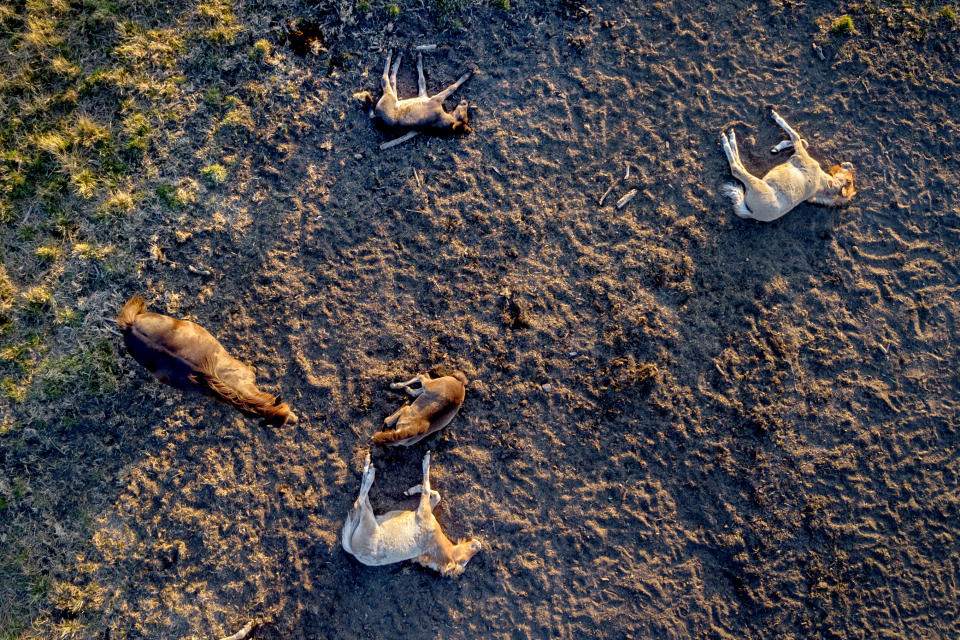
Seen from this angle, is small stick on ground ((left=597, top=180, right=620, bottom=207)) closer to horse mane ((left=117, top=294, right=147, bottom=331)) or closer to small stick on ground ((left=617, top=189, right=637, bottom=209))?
small stick on ground ((left=617, top=189, right=637, bottom=209))

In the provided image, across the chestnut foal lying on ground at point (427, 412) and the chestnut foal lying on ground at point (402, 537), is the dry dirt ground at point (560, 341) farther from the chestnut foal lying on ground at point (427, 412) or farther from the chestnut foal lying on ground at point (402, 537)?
the chestnut foal lying on ground at point (427, 412)

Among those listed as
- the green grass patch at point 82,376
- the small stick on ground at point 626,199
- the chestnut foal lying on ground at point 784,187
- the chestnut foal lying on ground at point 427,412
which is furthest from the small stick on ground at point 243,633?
the chestnut foal lying on ground at point 784,187

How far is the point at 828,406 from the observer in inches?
200

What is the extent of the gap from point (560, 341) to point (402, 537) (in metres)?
2.31

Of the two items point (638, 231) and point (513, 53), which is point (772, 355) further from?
point (513, 53)

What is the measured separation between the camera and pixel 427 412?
15.0 feet

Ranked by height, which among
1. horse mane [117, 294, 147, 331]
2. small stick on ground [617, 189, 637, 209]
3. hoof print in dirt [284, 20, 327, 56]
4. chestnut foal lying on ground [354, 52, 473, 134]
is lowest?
horse mane [117, 294, 147, 331]

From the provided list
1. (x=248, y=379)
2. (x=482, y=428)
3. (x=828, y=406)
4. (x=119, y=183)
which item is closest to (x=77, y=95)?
(x=119, y=183)

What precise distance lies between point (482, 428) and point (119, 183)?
4277 millimetres

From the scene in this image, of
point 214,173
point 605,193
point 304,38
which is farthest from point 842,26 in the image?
point 214,173

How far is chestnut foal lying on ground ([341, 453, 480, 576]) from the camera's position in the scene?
4566mm

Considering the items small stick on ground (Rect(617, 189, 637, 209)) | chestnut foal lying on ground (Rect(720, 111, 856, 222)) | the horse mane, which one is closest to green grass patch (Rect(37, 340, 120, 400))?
the horse mane

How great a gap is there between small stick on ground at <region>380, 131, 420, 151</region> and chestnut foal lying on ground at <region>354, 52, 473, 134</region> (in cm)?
6

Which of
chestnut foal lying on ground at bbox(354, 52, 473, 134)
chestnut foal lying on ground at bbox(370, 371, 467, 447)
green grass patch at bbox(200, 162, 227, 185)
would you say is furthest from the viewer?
green grass patch at bbox(200, 162, 227, 185)
